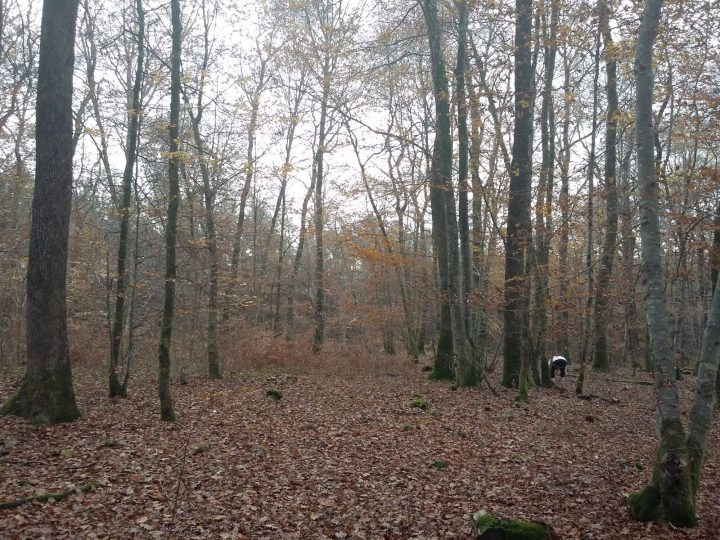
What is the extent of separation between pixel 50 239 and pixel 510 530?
25.0ft

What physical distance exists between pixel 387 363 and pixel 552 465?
33.8ft

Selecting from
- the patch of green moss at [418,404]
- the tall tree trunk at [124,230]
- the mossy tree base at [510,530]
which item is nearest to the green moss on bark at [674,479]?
the mossy tree base at [510,530]

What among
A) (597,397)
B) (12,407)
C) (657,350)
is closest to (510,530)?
(657,350)

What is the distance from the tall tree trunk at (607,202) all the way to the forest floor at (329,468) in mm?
2368

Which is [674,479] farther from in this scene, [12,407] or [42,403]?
[12,407]

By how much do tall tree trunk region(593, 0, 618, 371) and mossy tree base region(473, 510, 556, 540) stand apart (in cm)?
285

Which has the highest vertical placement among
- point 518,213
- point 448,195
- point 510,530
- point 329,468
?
point 448,195

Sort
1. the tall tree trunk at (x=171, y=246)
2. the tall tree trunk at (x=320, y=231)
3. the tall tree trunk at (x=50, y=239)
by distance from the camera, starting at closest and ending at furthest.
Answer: the tall tree trunk at (x=50, y=239) → the tall tree trunk at (x=171, y=246) → the tall tree trunk at (x=320, y=231)

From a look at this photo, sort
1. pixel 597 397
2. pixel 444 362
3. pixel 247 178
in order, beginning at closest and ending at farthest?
1. pixel 597 397
2. pixel 444 362
3. pixel 247 178

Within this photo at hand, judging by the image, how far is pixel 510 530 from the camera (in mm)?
4633

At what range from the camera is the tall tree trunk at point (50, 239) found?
758 cm

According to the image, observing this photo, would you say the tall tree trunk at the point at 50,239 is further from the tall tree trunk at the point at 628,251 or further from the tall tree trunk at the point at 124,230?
the tall tree trunk at the point at 628,251

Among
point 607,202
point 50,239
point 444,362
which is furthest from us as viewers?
point 607,202

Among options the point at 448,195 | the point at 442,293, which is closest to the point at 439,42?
the point at 448,195
